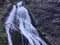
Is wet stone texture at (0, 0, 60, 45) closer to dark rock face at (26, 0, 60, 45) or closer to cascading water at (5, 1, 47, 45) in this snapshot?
dark rock face at (26, 0, 60, 45)

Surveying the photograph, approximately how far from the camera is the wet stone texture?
8.38 m

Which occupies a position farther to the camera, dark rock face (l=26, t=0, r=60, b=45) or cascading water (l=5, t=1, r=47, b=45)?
dark rock face (l=26, t=0, r=60, b=45)

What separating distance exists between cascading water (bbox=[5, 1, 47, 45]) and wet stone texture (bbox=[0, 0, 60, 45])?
8.9 inches

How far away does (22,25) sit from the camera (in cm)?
876

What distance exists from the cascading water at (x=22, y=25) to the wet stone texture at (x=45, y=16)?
226mm

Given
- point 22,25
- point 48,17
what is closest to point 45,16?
point 48,17

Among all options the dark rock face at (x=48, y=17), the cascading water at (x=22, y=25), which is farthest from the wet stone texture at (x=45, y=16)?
the cascading water at (x=22, y=25)

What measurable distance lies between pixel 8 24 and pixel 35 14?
143 centimetres

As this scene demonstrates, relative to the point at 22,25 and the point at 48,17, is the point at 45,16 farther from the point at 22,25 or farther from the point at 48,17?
the point at 22,25

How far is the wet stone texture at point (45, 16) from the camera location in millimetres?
8375

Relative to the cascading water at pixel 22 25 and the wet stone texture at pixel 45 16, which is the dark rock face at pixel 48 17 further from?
the cascading water at pixel 22 25

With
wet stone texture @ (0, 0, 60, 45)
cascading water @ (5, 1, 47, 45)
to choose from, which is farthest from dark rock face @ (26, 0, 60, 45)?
cascading water @ (5, 1, 47, 45)

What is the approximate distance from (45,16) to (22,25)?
3.62 ft

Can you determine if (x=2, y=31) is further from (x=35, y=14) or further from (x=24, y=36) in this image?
(x=35, y=14)
